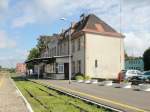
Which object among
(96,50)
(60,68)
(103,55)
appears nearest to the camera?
(96,50)

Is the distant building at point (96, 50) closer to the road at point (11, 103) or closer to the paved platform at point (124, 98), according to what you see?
the paved platform at point (124, 98)

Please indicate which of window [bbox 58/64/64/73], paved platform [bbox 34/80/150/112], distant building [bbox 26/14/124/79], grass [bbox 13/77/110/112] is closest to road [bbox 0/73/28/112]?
grass [bbox 13/77/110/112]

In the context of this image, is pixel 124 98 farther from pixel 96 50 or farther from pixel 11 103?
pixel 96 50

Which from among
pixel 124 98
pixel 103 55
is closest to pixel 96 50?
pixel 103 55

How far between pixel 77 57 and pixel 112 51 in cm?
583

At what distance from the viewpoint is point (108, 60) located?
2376 inches

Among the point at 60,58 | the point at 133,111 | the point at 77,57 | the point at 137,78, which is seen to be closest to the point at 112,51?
the point at 77,57

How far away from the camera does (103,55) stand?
197 feet

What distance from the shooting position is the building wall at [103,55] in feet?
192

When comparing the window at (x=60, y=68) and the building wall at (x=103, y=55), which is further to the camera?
the window at (x=60, y=68)

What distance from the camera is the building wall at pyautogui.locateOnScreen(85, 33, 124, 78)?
5841 cm

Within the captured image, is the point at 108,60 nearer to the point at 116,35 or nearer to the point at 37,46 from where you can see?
the point at 116,35

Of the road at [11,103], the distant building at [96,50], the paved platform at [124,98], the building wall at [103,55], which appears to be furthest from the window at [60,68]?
A: the road at [11,103]

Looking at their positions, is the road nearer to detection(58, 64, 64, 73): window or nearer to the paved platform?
the paved platform
